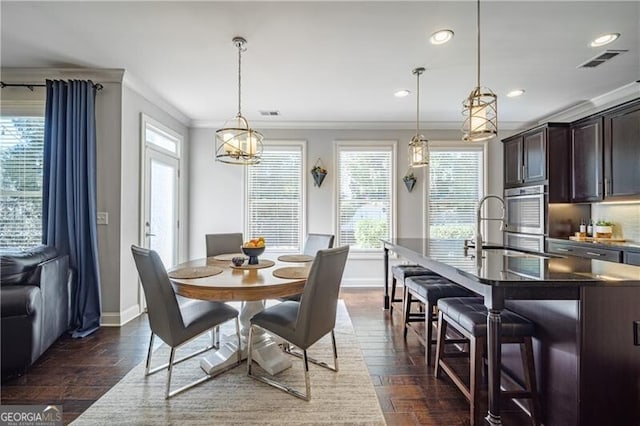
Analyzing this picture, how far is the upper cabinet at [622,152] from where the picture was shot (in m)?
3.21

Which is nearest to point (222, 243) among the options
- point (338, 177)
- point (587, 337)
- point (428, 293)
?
point (428, 293)

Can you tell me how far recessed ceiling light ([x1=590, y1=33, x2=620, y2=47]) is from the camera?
2.53m

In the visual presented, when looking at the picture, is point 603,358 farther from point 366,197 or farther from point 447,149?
point 447,149

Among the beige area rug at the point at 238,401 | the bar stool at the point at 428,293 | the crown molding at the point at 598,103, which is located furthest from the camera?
the crown molding at the point at 598,103

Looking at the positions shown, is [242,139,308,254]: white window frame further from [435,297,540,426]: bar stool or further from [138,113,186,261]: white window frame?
[435,297,540,426]: bar stool

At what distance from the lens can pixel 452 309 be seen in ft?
6.72

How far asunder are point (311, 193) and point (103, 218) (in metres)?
2.82

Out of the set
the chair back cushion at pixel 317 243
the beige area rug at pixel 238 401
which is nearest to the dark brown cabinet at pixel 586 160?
the chair back cushion at pixel 317 243

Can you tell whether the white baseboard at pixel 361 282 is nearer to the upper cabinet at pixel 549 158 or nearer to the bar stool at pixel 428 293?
the bar stool at pixel 428 293

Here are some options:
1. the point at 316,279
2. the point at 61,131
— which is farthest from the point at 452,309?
the point at 61,131

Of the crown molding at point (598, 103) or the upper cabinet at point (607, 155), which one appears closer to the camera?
the upper cabinet at point (607, 155)

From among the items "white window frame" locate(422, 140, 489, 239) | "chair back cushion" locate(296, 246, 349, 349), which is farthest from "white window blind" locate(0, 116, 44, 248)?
"white window frame" locate(422, 140, 489, 239)

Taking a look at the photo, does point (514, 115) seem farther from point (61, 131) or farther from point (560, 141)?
point (61, 131)

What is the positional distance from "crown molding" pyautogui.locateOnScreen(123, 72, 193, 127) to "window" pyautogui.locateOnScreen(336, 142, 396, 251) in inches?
99.1
